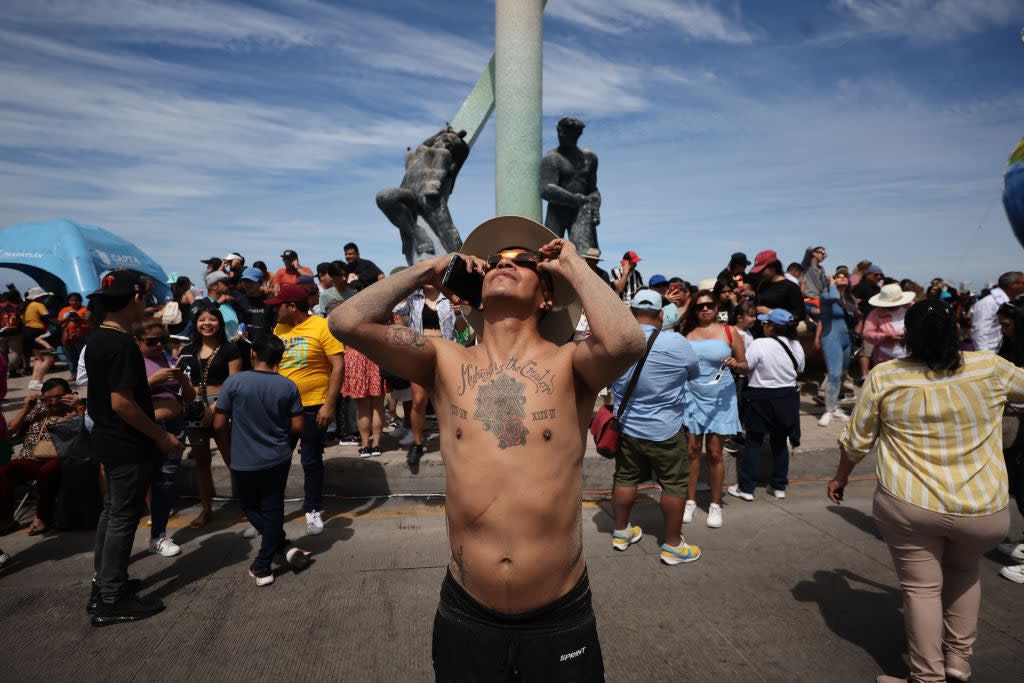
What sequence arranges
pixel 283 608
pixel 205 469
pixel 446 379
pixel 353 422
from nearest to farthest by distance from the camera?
pixel 446 379 → pixel 283 608 → pixel 205 469 → pixel 353 422

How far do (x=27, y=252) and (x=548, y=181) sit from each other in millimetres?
14502

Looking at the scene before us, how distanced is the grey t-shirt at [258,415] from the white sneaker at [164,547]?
1.07m

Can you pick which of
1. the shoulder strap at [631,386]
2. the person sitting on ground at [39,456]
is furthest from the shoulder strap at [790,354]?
the person sitting on ground at [39,456]

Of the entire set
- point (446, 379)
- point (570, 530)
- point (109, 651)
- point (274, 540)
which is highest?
point (446, 379)

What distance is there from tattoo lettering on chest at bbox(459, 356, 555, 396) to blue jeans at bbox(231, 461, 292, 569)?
260cm

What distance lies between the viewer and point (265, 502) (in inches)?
164

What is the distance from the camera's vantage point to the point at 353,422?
7.06 m

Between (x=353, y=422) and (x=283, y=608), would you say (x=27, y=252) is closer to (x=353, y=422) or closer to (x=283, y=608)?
(x=353, y=422)

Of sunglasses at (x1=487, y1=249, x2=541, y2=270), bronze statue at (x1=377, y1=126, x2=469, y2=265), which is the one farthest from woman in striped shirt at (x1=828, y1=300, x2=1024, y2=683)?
bronze statue at (x1=377, y1=126, x2=469, y2=265)

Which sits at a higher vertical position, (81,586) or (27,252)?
(27,252)

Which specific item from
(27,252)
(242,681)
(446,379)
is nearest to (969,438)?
(446,379)

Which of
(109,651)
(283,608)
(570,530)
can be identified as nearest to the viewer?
(570,530)

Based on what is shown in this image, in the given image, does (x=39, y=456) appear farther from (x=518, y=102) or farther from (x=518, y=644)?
(x=518, y=102)

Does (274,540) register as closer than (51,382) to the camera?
Yes
